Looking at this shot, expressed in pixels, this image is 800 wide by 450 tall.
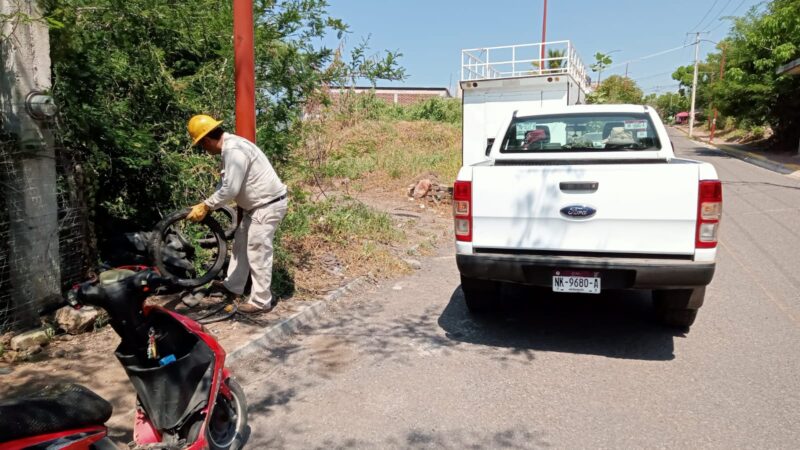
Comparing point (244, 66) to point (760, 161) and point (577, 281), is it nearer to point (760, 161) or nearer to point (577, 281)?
point (577, 281)

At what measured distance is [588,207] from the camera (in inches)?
178

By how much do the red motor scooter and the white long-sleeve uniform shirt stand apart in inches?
66.4

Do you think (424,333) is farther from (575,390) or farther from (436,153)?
(436,153)

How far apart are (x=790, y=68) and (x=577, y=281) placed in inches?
895

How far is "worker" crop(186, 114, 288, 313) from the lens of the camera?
4848 millimetres

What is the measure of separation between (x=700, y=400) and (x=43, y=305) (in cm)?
499

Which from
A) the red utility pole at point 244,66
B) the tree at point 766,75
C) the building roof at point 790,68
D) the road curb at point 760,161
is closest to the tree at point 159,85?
the red utility pole at point 244,66

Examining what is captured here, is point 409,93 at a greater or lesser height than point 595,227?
greater

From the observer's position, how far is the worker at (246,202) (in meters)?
4.85

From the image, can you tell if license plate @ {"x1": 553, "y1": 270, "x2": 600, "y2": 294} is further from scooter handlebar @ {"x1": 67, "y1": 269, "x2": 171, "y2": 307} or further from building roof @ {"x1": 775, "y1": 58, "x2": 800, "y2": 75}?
building roof @ {"x1": 775, "y1": 58, "x2": 800, "y2": 75}

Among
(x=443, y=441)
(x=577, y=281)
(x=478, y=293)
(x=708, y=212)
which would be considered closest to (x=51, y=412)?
(x=443, y=441)

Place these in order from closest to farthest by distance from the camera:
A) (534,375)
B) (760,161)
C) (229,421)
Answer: (229,421), (534,375), (760,161)

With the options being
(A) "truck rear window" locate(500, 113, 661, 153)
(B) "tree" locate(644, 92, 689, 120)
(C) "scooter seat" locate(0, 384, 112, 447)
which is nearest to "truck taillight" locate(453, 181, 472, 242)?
(A) "truck rear window" locate(500, 113, 661, 153)

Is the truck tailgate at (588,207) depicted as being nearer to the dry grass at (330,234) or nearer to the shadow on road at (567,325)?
the shadow on road at (567,325)
